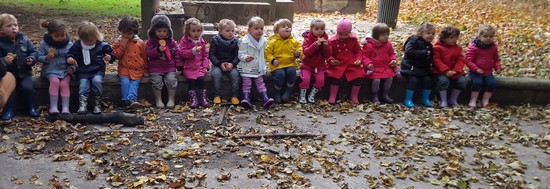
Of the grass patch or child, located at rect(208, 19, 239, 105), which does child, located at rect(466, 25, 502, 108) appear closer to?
child, located at rect(208, 19, 239, 105)

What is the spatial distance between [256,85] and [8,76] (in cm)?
287

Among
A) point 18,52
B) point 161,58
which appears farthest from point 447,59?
point 18,52

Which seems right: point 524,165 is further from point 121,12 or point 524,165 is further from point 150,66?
point 121,12

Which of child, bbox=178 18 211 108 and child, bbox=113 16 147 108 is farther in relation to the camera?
child, bbox=178 18 211 108

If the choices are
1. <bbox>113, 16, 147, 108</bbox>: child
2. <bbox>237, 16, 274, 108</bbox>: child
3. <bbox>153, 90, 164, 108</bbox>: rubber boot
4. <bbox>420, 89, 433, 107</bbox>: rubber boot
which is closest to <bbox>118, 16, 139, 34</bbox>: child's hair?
<bbox>113, 16, 147, 108</bbox>: child

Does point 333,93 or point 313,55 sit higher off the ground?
point 313,55

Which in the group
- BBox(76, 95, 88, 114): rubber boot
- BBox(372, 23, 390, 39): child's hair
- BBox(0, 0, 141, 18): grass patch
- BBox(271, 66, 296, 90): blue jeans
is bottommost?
BBox(76, 95, 88, 114): rubber boot

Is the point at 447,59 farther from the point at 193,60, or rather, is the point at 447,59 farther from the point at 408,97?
the point at 193,60

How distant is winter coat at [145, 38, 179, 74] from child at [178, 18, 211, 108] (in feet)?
0.30

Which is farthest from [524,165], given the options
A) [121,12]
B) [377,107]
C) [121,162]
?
[121,12]

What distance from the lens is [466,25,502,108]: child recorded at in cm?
665

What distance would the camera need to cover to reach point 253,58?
621cm

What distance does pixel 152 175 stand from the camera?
4148 millimetres

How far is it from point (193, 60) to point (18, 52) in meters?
1.96
